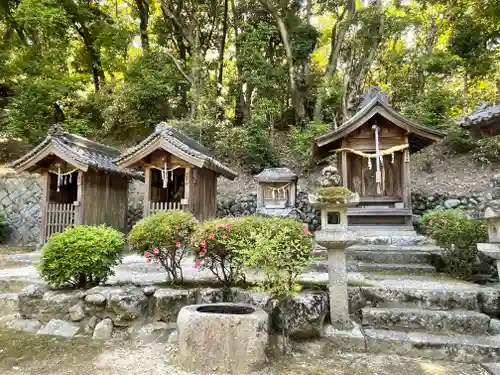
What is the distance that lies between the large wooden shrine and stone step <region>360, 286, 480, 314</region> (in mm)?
5823

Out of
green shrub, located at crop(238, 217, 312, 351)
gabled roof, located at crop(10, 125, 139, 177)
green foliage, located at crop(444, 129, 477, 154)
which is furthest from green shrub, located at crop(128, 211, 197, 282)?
green foliage, located at crop(444, 129, 477, 154)

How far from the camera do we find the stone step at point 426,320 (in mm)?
4455

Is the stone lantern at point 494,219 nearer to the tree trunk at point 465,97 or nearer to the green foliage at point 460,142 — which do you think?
the green foliage at point 460,142

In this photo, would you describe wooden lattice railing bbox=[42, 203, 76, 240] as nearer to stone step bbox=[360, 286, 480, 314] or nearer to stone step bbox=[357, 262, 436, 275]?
stone step bbox=[357, 262, 436, 275]

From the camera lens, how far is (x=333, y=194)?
4969 millimetres

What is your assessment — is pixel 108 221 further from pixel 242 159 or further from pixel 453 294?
pixel 453 294

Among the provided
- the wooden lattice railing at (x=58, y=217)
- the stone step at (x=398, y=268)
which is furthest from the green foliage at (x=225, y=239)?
the wooden lattice railing at (x=58, y=217)

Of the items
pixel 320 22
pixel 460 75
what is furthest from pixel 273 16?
pixel 460 75

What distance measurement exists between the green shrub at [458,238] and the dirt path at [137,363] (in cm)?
293

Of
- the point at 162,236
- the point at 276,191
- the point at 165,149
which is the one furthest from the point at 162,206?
the point at 162,236

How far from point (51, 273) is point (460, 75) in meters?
22.9

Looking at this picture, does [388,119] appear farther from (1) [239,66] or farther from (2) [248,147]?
(1) [239,66]

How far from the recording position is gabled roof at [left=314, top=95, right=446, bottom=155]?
10523 millimetres

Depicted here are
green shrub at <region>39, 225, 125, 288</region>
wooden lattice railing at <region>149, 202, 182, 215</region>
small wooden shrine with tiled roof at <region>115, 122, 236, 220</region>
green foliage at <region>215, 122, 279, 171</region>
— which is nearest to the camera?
green shrub at <region>39, 225, 125, 288</region>
